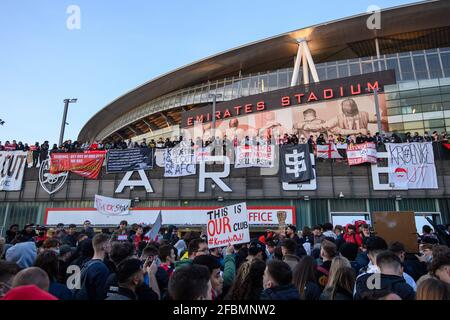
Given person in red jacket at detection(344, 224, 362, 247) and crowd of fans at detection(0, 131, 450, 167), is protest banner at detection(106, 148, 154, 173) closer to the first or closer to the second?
crowd of fans at detection(0, 131, 450, 167)

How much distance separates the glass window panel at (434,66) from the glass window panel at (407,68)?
5.71ft

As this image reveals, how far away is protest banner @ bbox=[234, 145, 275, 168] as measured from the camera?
68.6ft

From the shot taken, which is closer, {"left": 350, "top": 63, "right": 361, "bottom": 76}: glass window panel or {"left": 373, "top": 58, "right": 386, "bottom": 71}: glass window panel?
{"left": 373, "top": 58, "right": 386, "bottom": 71}: glass window panel

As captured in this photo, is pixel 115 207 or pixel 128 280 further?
pixel 115 207

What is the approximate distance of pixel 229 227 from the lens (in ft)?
22.6

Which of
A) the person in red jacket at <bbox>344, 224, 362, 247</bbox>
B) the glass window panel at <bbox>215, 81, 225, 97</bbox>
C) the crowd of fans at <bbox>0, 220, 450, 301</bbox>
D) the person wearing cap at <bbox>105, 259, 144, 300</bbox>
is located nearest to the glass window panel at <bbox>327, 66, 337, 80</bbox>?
the glass window panel at <bbox>215, 81, 225, 97</bbox>

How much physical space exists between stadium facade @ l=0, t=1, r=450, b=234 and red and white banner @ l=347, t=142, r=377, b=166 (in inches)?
31.2

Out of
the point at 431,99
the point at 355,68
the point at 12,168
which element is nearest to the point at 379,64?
the point at 355,68

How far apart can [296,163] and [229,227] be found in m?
14.5

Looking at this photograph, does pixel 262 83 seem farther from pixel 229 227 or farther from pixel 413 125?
pixel 229 227

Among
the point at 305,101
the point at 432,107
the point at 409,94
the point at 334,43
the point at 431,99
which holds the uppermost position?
the point at 334,43

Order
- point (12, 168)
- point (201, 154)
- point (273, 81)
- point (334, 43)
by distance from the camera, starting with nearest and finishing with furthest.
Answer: point (201, 154)
point (12, 168)
point (273, 81)
point (334, 43)

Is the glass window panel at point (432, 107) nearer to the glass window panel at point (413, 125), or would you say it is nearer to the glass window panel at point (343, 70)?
the glass window panel at point (413, 125)

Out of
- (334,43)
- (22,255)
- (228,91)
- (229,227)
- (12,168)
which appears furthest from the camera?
(228,91)
